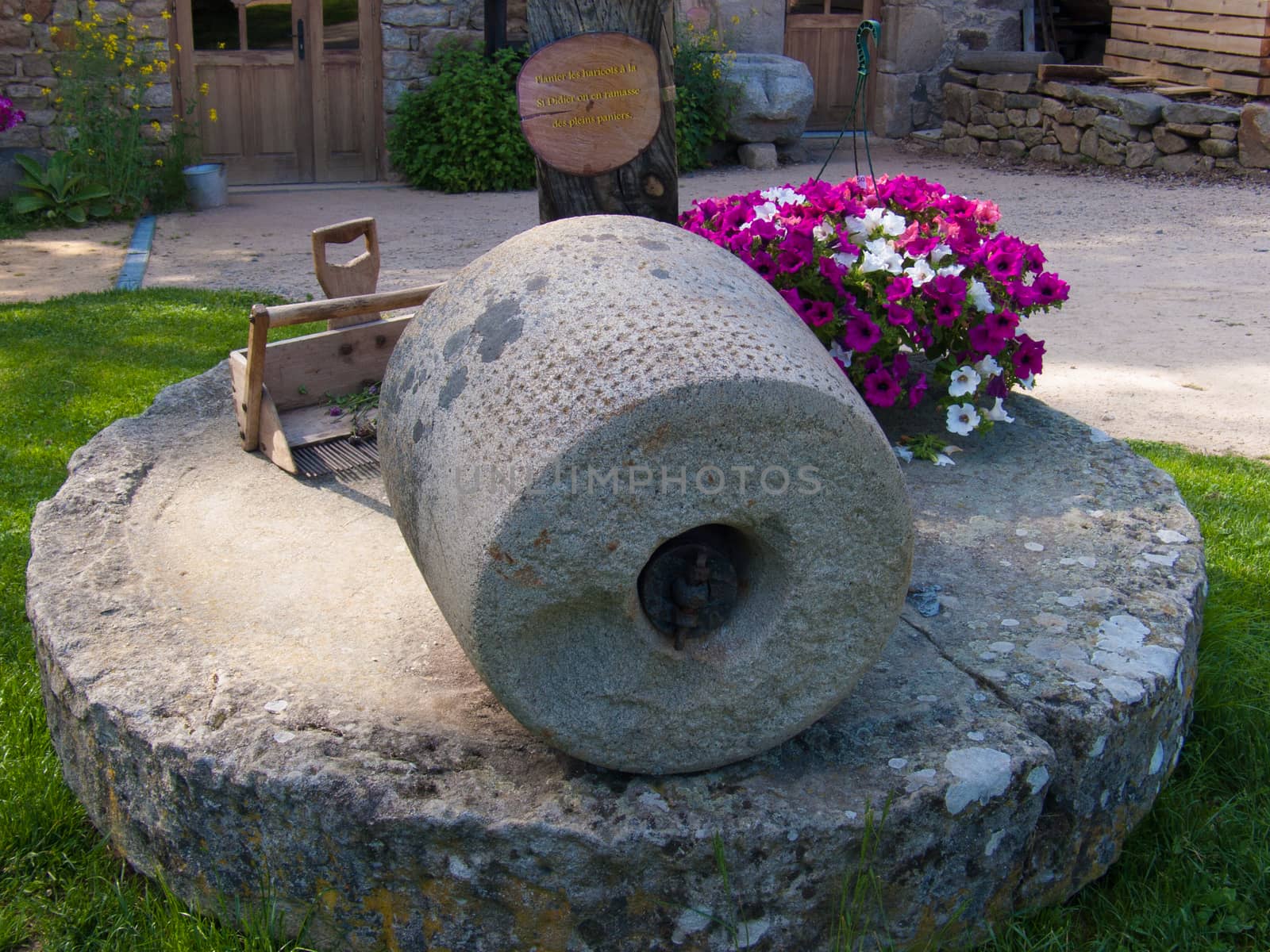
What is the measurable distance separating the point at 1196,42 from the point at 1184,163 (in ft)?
3.38

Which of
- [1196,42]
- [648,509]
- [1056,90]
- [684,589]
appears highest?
[1196,42]

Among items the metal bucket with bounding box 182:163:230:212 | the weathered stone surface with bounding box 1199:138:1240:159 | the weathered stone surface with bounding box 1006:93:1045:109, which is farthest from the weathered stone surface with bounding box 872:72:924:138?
the metal bucket with bounding box 182:163:230:212

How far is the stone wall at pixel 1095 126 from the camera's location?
9500 millimetres

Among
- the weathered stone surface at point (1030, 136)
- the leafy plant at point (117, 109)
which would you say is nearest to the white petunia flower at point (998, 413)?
the leafy plant at point (117, 109)

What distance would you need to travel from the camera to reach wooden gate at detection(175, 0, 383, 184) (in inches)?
374

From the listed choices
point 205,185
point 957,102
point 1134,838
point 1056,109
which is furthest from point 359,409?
point 957,102

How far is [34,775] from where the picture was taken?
2453 millimetres

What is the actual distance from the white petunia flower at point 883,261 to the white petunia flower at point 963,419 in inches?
15.5

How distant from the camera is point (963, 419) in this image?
3.21 m

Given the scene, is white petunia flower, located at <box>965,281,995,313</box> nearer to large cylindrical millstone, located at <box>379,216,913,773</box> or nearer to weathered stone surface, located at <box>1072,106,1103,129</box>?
large cylindrical millstone, located at <box>379,216,913,773</box>

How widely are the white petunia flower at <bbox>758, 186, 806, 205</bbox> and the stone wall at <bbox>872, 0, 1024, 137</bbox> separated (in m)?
8.67

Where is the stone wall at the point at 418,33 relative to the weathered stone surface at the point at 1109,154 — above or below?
above

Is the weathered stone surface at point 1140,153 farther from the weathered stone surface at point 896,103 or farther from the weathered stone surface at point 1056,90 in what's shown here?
the weathered stone surface at point 896,103

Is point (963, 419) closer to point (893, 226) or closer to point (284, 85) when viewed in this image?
point (893, 226)
